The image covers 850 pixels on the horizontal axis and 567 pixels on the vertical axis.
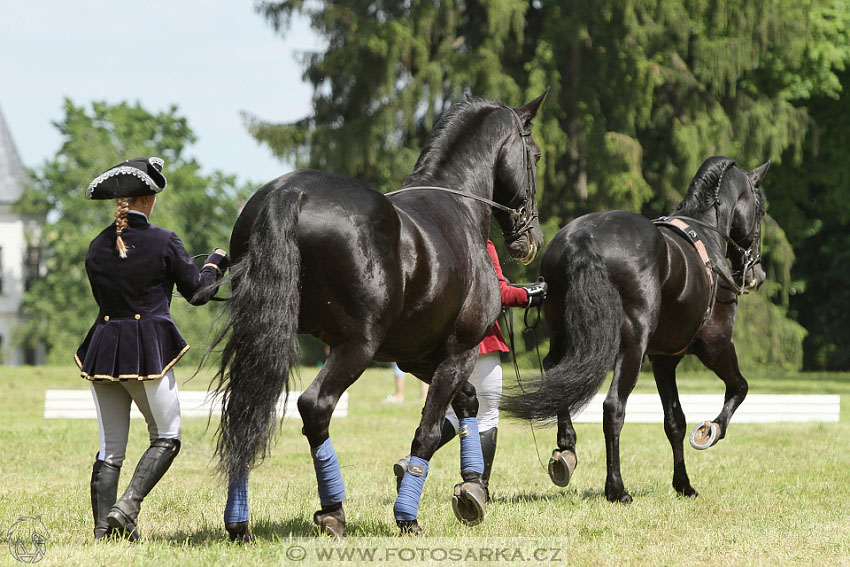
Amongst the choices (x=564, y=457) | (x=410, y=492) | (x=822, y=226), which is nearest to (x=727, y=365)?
(x=564, y=457)

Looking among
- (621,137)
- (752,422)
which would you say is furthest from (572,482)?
(621,137)

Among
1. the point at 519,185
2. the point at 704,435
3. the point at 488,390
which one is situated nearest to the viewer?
the point at 519,185

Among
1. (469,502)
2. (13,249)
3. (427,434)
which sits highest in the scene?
(13,249)

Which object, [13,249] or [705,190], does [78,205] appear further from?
[705,190]

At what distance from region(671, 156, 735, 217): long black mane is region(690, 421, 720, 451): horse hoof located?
70.9 inches

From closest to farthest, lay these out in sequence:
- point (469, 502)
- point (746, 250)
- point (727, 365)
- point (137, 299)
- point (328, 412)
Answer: point (328, 412) < point (137, 299) < point (469, 502) < point (727, 365) < point (746, 250)

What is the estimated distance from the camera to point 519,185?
6.20 m

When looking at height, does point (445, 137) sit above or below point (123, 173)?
above

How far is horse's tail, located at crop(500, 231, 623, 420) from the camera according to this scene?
6688 mm

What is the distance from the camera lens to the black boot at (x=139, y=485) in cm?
472

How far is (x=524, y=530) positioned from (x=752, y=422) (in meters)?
9.02

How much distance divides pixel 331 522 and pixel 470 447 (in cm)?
120

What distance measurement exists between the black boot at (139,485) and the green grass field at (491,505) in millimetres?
122

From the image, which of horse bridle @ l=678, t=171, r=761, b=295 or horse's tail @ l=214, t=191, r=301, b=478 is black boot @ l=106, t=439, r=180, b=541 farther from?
horse bridle @ l=678, t=171, r=761, b=295
